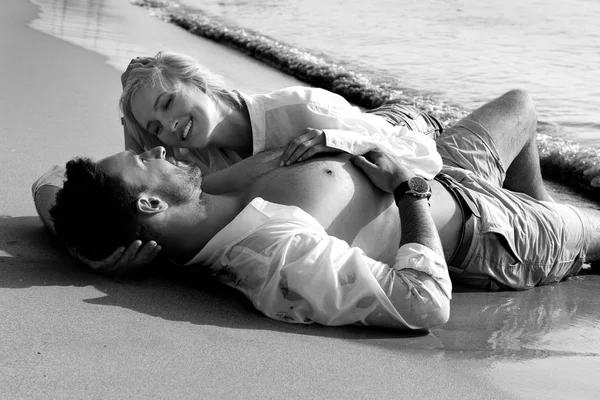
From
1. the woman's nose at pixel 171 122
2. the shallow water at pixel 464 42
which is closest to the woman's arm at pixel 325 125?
the woman's nose at pixel 171 122

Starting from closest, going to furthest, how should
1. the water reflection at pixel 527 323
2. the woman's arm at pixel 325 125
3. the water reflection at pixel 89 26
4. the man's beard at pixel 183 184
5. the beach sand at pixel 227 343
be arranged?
1. the beach sand at pixel 227 343
2. the water reflection at pixel 527 323
3. the man's beard at pixel 183 184
4. the woman's arm at pixel 325 125
5. the water reflection at pixel 89 26

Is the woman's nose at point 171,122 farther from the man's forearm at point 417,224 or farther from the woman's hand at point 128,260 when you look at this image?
the man's forearm at point 417,224

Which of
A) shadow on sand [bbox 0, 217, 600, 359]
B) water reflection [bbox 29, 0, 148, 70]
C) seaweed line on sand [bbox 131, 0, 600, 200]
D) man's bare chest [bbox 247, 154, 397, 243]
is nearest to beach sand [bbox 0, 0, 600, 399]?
shadow on sand [bbox 0, 217, 600, 359]

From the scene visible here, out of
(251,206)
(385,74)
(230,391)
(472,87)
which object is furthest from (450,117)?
(230,391)

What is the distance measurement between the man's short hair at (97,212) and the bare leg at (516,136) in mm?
1876

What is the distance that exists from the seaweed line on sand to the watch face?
227cm

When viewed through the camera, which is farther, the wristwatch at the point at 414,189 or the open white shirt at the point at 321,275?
the wristwatch at the point at 414,189

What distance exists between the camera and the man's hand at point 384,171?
10.0ft

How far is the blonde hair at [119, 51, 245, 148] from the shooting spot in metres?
3.48

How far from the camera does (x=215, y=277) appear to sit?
117 inches

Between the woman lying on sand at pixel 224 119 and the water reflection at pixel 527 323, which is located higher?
the woman lying on sand at pixel 224 119

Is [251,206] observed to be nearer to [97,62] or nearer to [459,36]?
[97,62]

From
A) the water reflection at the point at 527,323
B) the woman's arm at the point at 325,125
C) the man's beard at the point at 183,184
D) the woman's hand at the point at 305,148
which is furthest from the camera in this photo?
the woman's arm at the point at 325,125

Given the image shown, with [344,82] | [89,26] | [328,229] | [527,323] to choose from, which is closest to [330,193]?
[328,229]
